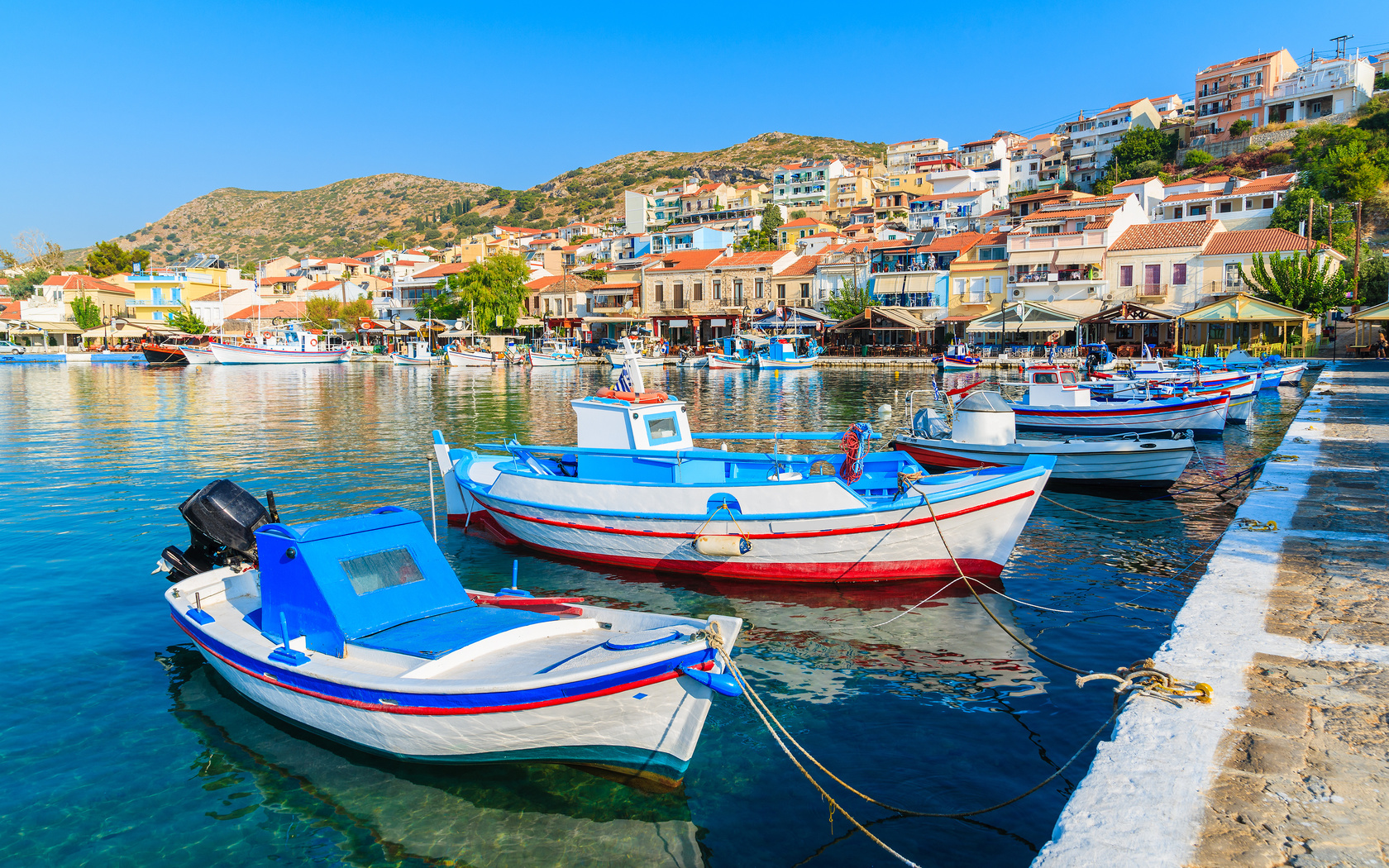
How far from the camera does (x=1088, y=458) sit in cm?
1686

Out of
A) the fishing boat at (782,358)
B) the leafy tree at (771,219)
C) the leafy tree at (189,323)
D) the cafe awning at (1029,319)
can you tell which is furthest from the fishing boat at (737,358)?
the leafy tree at (189,323)

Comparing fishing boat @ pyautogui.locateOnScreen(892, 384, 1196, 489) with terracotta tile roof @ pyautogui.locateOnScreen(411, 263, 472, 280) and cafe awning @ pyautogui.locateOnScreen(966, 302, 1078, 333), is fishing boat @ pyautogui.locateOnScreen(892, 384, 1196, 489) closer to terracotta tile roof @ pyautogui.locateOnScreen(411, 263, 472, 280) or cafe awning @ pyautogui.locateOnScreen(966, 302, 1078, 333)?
cafe awning @ pyautogui.locateOnScreen(966, 302, 1078, 333)

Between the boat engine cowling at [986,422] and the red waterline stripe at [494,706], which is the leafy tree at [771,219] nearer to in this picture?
the boat engine cowling at [986,422]

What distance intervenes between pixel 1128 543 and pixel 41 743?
1419 cm

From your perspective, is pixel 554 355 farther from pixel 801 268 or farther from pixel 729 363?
pixel 801 268

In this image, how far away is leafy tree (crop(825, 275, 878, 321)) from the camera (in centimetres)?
6538

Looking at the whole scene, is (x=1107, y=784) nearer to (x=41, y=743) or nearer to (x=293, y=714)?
(x=293, y=714)

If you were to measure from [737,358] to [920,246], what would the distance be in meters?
17.3

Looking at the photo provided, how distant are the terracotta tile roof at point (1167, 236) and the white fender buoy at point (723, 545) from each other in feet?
178

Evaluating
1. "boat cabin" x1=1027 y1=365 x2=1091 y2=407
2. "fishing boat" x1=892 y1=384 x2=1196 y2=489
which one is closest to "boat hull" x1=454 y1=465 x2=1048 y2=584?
"fishing boat" x1=892 y1=384 x2=1196 y2=489

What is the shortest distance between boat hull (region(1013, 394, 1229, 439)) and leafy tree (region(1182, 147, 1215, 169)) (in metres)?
74.5

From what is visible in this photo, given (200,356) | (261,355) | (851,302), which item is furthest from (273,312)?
(851,302)

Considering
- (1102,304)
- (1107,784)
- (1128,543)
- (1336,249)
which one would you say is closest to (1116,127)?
(1336,249)

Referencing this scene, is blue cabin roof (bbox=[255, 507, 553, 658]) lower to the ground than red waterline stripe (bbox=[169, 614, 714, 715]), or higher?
higher
